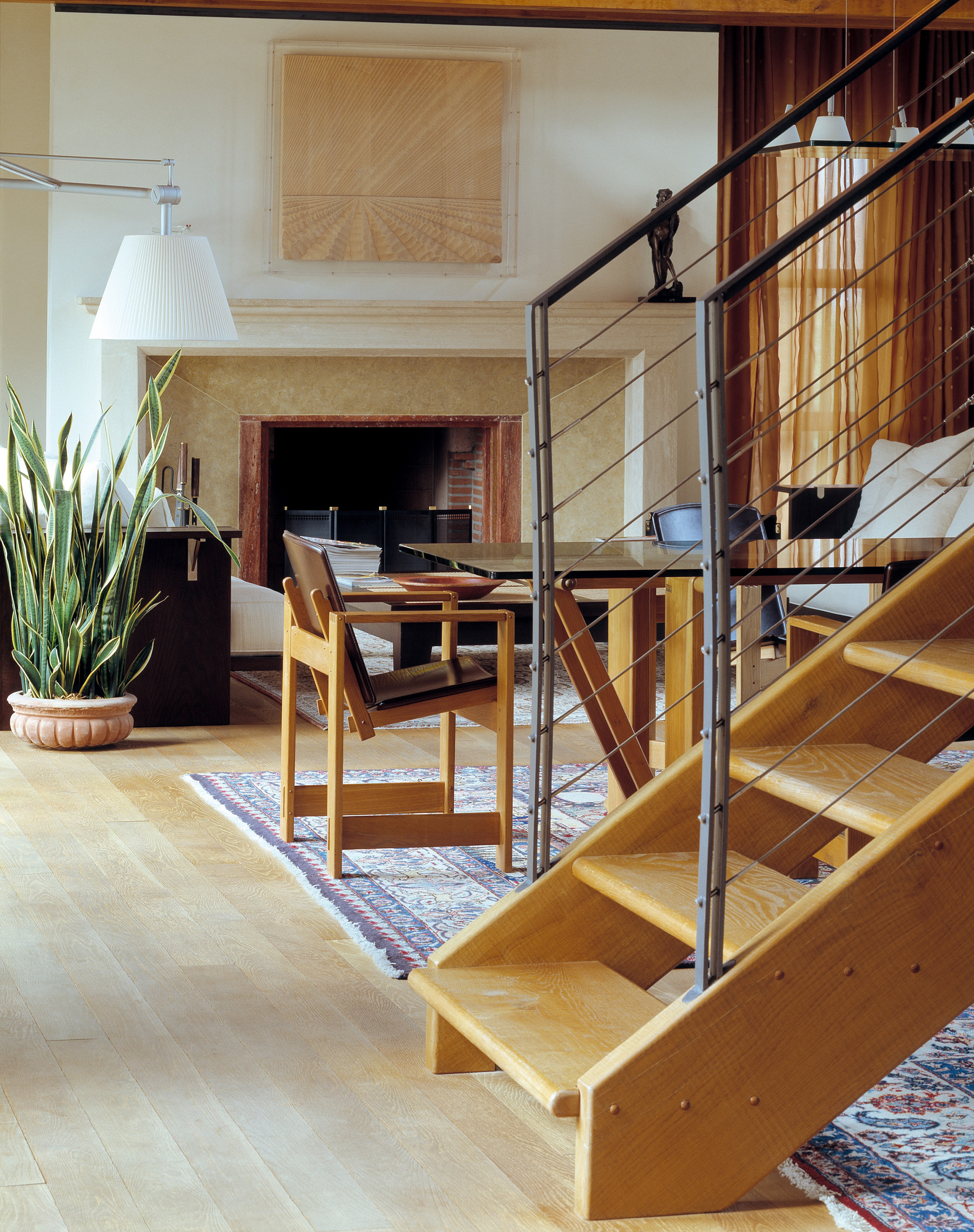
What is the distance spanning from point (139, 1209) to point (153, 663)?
3569 millimetres

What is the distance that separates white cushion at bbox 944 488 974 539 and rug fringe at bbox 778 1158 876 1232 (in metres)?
4.20

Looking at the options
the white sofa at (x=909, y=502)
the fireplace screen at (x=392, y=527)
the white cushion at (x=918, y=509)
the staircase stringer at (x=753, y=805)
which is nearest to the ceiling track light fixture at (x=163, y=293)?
the white sofa at (x=909, y=502)

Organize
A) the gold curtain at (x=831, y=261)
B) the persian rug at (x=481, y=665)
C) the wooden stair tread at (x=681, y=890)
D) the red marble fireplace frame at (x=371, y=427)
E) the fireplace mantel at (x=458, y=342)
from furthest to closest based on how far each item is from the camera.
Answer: the red marble fireplace frame at (x=371, y=427) → the gold curtain at (x=831, y=261) → the fireplace mantel at (x=458, y=342) → the persian rug at (x=481, y=665) → the wooden stair tread at (x=681, y=890)

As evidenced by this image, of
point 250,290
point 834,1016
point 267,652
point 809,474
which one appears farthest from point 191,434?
point 834,1016

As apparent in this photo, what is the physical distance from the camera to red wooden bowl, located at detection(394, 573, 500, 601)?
4766mm

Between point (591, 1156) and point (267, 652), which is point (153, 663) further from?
point (591, 1156)

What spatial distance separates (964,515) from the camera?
20.2ft

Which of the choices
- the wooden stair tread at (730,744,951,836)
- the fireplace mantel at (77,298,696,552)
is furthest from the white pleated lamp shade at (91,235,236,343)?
the wooden stair tread at (730,744,951,836)

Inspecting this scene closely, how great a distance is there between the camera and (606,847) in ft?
8.11

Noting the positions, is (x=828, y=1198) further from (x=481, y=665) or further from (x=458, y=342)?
(x=458, y=342)

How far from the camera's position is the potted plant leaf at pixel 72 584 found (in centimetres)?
486

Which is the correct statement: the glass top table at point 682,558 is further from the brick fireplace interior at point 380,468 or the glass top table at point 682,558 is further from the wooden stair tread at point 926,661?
the brick fireplace interior at point 380,468

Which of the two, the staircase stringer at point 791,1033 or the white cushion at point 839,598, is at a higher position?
the white cushion at point 839,598

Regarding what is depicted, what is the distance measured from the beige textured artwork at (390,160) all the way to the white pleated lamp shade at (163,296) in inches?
90.3
